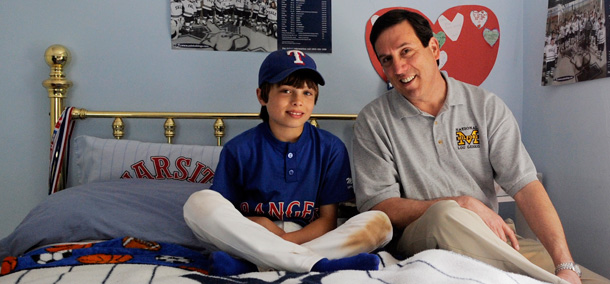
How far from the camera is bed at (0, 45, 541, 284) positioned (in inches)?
41.1

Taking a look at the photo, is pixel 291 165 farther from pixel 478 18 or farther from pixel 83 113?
pixel 478 18

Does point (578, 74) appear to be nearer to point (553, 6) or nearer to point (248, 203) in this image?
point (553, 6)

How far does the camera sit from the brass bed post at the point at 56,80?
2006mm

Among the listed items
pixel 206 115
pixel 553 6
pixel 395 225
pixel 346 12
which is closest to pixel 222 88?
pixel 206 115

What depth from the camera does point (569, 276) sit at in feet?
4.13

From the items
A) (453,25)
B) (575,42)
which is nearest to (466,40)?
(453,25)

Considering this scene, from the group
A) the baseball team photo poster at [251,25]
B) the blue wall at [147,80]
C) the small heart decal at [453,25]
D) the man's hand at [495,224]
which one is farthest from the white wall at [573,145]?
the baseball team photo poster at [251,25]

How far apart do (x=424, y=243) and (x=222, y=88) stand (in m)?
1.25

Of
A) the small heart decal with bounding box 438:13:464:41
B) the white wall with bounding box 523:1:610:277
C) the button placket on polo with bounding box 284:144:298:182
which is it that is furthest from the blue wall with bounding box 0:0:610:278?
the button placket on polo with bounding box 284:144:298:182

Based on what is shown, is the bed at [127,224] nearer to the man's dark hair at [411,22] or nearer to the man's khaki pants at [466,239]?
the man's khaki pants at [466,239]

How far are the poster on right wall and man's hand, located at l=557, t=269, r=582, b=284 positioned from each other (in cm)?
89

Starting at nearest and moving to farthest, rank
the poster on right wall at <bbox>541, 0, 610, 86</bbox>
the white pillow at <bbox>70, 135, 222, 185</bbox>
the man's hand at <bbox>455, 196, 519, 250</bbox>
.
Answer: the man's hand at <bbox>455, 196, 519, 250</bbox>, the poster on right wall at <bbox>541, 0, 610, 86</bbox>, the white pillow at <bbox>70, 135, 222, 185</bbox>

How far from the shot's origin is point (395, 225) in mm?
1568

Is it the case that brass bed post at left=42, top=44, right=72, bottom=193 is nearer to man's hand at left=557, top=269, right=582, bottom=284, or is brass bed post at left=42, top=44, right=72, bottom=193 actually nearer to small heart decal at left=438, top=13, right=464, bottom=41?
small heart decal at left=438, top=13, right=464, bottom=41
